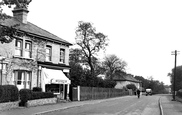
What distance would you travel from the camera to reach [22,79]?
25297mm

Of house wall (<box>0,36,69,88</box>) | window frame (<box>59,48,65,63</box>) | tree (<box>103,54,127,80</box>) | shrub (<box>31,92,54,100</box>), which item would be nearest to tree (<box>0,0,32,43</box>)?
house wall (<box>0,36,69,88</box>)

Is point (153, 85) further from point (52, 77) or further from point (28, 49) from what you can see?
point (28, 49)

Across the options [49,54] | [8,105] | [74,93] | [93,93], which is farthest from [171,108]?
[93,93]

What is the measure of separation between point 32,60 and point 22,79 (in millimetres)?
Answer: 2194

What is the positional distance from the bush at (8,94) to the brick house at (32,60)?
7.80 feet

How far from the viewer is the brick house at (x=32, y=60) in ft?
76.7

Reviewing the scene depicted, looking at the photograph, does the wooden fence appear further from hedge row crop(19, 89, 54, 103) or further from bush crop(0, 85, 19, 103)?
bush crop(0, 85, 19, 103)

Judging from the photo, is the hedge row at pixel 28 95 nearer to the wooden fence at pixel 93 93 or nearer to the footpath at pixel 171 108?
the wooden fence at pixel 93 93

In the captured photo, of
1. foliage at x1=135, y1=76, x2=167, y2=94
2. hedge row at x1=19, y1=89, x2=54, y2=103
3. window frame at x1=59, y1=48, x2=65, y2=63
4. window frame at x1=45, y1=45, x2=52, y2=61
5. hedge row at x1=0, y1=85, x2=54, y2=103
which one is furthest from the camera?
foliage at x1=135, y1=76, x2=167, y2=94

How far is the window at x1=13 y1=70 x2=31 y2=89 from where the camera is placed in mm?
24316

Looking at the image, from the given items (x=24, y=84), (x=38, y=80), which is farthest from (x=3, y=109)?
(x=38, y=80)

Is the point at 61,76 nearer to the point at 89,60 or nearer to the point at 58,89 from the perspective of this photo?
the point at 58,89

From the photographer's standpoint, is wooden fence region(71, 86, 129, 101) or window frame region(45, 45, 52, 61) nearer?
window frame region(45, 45, 52, 61)

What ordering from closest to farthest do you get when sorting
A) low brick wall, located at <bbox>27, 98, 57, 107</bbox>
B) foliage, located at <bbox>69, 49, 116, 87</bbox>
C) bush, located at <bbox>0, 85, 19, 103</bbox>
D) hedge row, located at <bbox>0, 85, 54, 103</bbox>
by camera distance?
bush, located at <bbox>0, 85, 19, 103</bbox>, hedge row, located at <bbox>0, 85, 54, 103</bbox>, low brick wall, located at <bbox>27, 98, 57, 107</bbox>, foliage, located at <bbox>69, 49, 116, 87</bbox>
